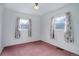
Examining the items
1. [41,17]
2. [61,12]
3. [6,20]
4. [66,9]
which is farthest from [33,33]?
[66,9]

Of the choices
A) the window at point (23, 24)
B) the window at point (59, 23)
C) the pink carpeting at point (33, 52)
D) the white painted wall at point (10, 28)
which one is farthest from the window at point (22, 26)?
the window at point (59, 23)

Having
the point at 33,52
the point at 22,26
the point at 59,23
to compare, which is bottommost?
the point at 33,52

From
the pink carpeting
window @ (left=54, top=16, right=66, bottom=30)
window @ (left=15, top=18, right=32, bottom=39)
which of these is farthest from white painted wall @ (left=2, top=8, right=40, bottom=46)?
window @ (left=54, top=16, right=66, bottom=30)

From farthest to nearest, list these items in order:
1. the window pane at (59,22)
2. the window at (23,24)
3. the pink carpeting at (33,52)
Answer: the window at (23,24), the window pane at (59,22), the pink carpeting at (33,52)

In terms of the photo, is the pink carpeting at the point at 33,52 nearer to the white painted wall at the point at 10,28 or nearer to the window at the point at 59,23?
the white painted wall at the point at 10,28

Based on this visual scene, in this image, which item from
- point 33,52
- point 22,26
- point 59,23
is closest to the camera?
point 33,52

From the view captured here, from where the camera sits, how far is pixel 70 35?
7.12 ft

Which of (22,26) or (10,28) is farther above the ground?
(22,26)

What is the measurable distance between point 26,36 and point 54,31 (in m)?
1.74

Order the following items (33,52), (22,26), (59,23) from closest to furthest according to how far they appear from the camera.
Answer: (33,52), (59,23), (22,26)


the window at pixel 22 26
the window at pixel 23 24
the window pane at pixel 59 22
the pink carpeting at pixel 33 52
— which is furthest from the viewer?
the window at pixel 23 24

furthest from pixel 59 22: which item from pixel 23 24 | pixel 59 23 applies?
pixel 23 24

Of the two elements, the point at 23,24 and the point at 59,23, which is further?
the point at 23,24

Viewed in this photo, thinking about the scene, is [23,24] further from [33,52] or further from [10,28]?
[33,52]
